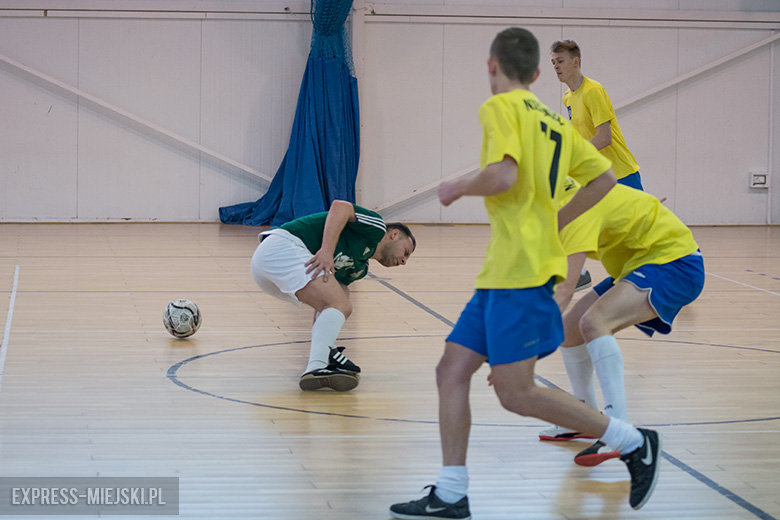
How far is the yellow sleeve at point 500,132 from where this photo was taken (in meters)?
2.88

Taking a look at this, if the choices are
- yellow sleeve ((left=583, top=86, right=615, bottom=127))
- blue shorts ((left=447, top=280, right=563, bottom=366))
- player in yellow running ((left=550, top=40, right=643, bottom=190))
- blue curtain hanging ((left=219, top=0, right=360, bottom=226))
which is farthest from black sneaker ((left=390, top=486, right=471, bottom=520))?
blue curtain hanging ((left=219, top=0, right=360, bottom=226))

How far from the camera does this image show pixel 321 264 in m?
4.79

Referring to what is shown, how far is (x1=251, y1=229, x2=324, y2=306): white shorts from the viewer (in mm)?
4910

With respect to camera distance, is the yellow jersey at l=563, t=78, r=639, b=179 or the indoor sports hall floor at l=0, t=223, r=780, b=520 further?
the yellow jersey at l=563, t=78, r=639, b=179

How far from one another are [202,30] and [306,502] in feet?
41.5

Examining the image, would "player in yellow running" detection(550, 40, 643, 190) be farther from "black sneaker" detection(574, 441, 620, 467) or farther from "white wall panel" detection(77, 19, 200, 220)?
"white wall panel" detection(77, 19, 200, 220)

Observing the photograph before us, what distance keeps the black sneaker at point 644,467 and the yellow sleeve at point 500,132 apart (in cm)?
109

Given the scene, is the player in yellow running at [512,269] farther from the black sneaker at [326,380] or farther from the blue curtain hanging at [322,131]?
the blue curtain hanging at [322,131]

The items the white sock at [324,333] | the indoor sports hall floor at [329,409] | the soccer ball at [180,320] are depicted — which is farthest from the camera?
the soccer ball at [180,320]

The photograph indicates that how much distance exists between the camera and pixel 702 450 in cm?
395

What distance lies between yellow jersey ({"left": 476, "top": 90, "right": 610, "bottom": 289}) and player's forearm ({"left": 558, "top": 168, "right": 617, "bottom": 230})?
0.72 ft

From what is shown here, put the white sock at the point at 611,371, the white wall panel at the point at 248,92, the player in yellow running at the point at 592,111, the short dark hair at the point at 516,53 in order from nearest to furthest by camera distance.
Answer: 1. the short dark hair at the point at 516,53
2. the white sock at the point at 611,371
3. the player in yellow running at the point at 592,111
4. the white wall panel at the point at 248,92

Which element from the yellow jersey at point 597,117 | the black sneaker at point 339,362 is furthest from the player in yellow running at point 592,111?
the black sneaker at point 339,362

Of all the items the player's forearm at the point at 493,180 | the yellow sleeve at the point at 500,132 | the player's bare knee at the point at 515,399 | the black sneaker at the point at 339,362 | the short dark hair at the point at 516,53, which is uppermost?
the short dark hair at the point at 516,53
